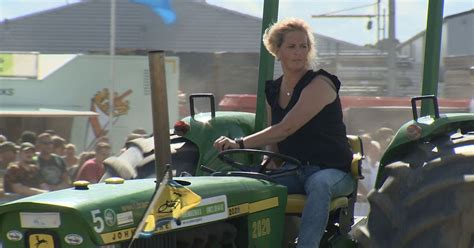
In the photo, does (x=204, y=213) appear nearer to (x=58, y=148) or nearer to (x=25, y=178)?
(x=25, y=178)

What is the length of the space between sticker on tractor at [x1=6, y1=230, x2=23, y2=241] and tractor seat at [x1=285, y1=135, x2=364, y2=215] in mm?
1522

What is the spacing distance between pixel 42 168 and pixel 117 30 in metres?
10.6

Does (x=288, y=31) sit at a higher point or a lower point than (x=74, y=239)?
higher

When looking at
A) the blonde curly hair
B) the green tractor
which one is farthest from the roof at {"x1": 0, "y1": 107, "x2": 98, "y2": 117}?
the blonde curly hair

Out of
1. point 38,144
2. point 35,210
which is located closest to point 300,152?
point 35,210

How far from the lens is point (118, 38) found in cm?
2244

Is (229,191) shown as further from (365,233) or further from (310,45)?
(310,45)

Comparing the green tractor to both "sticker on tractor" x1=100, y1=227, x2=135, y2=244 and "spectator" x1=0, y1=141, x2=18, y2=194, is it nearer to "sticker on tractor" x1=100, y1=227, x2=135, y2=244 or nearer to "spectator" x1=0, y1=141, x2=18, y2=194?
"sticker on tractor" x1=100, y1=227, x2=135, y2=244

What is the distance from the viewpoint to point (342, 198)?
540 centimetres

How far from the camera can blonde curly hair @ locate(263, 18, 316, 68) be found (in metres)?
5.41

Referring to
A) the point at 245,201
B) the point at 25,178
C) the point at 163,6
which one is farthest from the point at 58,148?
the point at 245,201

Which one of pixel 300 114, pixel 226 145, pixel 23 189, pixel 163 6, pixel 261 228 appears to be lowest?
pixel 23 189

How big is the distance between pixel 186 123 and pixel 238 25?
17.3m

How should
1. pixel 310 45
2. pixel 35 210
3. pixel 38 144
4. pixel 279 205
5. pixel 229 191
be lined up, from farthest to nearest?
pixel 38 144
pixel 310 45
pixel 279 205
pixel 229 191
pixel 35 210
